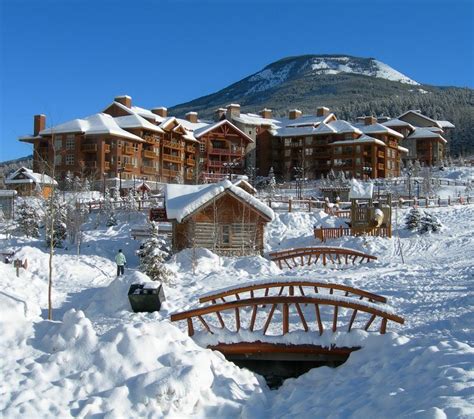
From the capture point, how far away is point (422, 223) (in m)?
32.1

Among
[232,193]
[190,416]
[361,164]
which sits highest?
[361,164]

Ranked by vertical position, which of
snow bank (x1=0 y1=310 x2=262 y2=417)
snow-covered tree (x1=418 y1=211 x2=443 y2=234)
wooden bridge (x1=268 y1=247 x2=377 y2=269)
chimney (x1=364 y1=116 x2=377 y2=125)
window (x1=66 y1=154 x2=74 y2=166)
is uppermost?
chimney (x1=364 y1=116 x2=377 y2=125)

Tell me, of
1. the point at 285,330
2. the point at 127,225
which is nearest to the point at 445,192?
the point at 127,225

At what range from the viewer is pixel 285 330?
39.4ft

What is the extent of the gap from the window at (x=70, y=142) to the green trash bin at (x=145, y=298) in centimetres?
4922

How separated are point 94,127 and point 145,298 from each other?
161ft

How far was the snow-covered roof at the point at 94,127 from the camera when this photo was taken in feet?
197

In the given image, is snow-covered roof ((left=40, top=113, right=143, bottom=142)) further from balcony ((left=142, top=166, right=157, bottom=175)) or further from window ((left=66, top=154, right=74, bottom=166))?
balcony ((left=142, top=166, right=157, bottom=175))

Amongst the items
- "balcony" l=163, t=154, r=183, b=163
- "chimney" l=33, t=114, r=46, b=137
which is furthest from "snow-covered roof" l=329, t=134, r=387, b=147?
"chimney" l=33, t=114, r=46, b=137

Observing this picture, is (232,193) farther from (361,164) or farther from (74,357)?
(361,164)

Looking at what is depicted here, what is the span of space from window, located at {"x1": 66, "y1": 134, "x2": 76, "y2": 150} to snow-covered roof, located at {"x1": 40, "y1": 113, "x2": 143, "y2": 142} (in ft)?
2.60

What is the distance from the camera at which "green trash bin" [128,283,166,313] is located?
1512 centimetres

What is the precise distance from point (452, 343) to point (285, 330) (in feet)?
11.3

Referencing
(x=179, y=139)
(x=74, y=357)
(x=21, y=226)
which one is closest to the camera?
(x=74, y=357)
